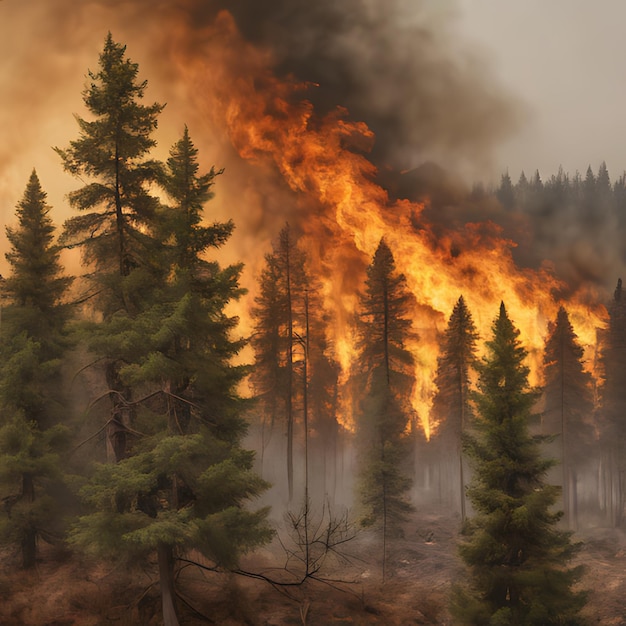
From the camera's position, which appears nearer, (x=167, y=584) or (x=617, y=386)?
(x=167, y=584)

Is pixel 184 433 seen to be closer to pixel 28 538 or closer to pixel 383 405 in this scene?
pixel 28 538

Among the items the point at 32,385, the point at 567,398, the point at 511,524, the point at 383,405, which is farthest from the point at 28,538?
the point at 567,398

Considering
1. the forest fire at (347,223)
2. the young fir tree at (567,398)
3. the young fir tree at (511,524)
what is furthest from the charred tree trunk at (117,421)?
the forest fire at (347,223)

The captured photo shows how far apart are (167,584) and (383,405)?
15530mm

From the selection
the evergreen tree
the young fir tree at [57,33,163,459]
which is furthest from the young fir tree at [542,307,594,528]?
the young fir tree at [57,33,163,459]

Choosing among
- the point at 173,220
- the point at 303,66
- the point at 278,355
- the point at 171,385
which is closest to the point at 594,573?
the point at 278,355

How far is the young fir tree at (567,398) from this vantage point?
41.0 meters

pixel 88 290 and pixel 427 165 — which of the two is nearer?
pixel 88 290

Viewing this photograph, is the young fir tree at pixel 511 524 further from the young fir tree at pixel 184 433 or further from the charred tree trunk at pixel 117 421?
the charred tree trunk at pixel 117 421

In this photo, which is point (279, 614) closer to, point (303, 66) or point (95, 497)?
point (95, 497)

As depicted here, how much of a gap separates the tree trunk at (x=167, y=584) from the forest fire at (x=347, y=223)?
39.1 metres

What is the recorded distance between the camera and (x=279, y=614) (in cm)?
2134

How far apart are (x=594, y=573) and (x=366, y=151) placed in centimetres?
4437

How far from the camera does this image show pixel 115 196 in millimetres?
21172
